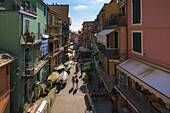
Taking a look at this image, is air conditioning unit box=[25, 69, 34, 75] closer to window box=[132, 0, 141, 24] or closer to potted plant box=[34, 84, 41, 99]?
potted plant box=[34, 84, 41, 99]

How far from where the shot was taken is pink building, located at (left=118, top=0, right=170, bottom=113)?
22.7 feet

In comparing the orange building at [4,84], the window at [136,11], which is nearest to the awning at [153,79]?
the window at [136,11]

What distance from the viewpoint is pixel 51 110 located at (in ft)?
45.3

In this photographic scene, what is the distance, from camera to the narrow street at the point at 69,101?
46.0 ft

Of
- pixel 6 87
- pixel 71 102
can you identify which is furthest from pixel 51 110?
pixel 6 87

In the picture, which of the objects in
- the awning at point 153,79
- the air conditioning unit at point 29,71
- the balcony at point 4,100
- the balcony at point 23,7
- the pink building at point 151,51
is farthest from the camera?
the air conditioning unit at point 29,71

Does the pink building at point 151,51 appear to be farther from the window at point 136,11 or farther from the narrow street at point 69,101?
the narrow street at point 69,101

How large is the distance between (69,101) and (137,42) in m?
10.9

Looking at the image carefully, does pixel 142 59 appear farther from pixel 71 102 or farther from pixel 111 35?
pixel 71 102

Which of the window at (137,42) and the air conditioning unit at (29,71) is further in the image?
the air conditioning unit at (29,71)

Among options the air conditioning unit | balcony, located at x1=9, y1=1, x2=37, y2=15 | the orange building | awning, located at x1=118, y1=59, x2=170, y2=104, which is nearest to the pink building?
awning, located at x1=118, y1=59, x2=170, y2=104

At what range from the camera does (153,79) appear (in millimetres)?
7133

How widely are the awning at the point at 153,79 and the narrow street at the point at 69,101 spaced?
26.5 feet

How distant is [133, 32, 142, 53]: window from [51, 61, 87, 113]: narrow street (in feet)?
28.6
